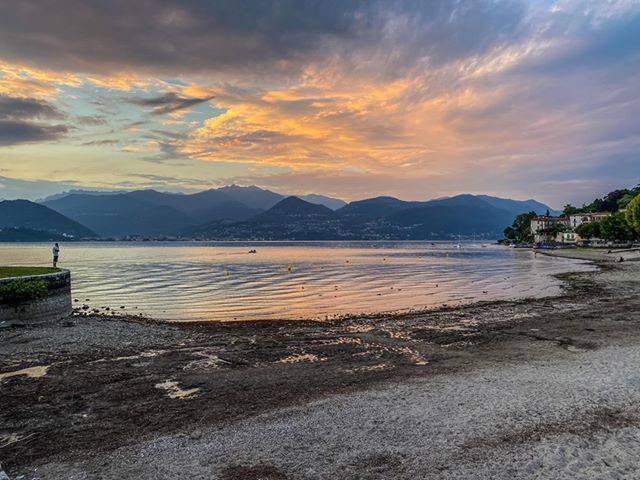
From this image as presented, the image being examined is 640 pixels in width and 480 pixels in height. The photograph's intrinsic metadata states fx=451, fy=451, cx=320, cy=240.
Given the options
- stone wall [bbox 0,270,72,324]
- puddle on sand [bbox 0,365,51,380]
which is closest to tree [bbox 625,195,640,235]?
stone wall [bbox 0,270,72,324]

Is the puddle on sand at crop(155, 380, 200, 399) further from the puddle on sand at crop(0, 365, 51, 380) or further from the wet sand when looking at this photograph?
the puddle on sand at crop(0, 365, 51, 380)

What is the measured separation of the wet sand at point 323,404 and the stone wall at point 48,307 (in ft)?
6.98

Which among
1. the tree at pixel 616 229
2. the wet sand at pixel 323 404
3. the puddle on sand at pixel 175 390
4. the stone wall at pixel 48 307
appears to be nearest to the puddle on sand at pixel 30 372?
the wet sand at pixel 323 404

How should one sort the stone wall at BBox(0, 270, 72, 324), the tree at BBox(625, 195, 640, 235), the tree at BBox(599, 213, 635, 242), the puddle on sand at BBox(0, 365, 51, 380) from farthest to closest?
1. the tree at BBox(599, 213, 635, 242)
2. the tree at BBox(625, 195, 640, 235)
3. the stone wall at BBox(0, 270, 72, 324)
4. the puddle on sand at BBox(0, 365, 51, 380)

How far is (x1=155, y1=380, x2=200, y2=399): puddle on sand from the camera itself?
1394 cm

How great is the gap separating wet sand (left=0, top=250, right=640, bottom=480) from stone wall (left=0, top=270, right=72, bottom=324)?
213cm

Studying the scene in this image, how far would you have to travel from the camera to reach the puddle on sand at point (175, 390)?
45.7 feet

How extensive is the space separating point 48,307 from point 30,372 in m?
13.6

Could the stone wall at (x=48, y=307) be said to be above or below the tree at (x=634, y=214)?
below

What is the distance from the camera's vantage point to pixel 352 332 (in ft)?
80.3

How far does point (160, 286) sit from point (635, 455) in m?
51.1

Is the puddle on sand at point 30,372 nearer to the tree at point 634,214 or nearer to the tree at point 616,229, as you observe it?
the tree at point 634,214

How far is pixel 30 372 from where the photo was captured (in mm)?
16391

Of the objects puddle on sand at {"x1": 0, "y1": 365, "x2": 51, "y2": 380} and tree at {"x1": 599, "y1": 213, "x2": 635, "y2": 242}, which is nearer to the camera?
puddle on sand at {"x1": 0, "y1": 365, "x2": 51, "y2": 380}
